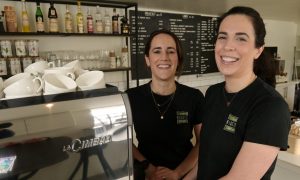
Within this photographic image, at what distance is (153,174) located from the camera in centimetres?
123

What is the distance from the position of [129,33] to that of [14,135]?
86.1 inches

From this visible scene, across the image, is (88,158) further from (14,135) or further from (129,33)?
(129,33)

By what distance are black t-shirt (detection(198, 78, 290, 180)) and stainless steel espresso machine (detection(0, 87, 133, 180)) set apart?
46cm

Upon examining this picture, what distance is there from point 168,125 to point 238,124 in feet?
1.51

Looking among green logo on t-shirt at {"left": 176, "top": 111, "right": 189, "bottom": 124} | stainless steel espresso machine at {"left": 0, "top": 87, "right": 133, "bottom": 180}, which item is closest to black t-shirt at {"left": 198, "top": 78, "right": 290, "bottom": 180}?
green logo on t-shirt at {"left": 176, "top": 111, "right": 189, "bottom": 124}

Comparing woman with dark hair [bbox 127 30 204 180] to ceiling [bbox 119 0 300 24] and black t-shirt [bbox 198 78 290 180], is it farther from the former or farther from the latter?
ceiling [bbox 119 0 300 24]

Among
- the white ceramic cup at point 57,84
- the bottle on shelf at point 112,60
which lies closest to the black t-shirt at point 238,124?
the white ceramic cup at point 57,84

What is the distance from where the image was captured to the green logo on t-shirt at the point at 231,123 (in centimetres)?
95

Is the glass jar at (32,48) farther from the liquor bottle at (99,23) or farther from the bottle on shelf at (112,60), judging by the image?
the bottle on shelf at (112,60)

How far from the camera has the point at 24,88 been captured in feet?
2.10

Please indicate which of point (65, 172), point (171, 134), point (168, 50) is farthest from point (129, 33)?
point (65, 172)

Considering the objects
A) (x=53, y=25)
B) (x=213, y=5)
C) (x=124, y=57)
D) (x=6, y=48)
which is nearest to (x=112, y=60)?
(x=124, y=57)

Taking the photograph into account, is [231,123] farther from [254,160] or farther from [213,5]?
[213,5]

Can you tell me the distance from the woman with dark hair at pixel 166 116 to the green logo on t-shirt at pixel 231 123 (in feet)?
1.20
